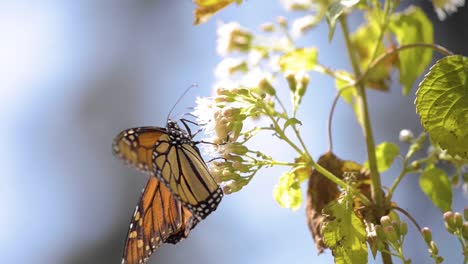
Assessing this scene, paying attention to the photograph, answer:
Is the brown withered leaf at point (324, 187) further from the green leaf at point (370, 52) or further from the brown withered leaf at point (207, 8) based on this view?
the green leaf at point (370, 52)

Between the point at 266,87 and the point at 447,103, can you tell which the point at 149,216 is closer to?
the point at 266,87

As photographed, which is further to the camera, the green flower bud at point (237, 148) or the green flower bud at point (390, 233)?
the green flower bud at point (237, 148)

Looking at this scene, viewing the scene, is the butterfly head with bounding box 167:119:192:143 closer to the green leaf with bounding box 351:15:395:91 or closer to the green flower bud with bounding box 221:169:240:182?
the green flower bud with bounding box 221:169:240:182

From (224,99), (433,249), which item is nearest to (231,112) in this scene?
(224,99)

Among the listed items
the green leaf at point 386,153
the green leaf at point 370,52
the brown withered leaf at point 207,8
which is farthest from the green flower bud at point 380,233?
the green leaf at point 370,52

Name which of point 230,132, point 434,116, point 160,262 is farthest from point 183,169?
point 160,262

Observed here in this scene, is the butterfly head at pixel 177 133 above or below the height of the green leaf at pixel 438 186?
above
